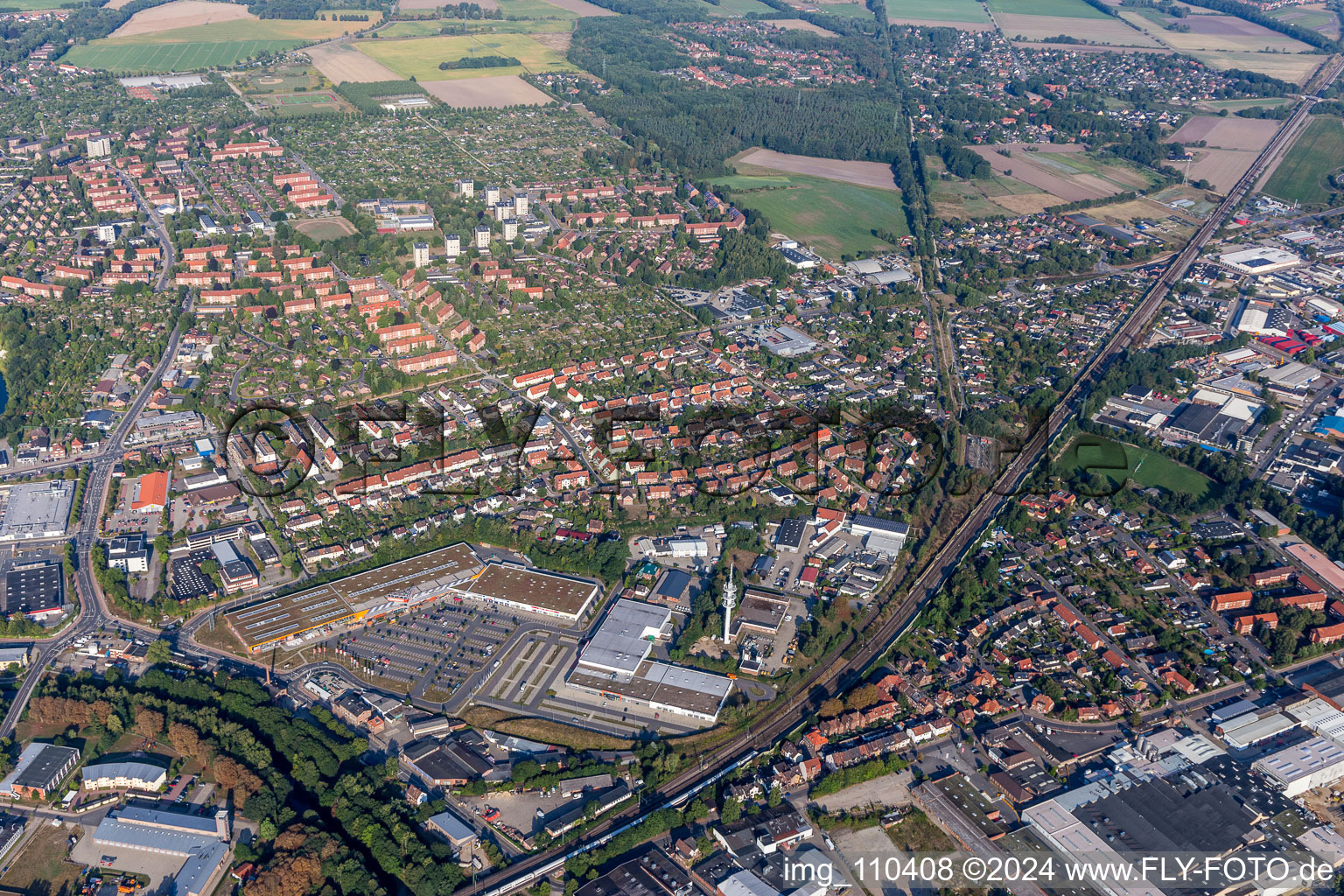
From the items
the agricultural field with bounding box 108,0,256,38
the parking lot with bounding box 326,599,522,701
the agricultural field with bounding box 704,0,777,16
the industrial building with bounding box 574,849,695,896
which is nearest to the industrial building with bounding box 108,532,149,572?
the parking lot with bounding box 326,599,522,701

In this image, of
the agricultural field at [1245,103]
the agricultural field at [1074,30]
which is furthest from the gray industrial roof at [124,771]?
the agricultural field at [1074,30]

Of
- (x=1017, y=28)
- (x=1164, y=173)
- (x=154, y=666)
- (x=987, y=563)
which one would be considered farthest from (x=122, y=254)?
(x=1017, y=28)

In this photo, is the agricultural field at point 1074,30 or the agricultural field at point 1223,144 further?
the agricultural field at point 1074,30

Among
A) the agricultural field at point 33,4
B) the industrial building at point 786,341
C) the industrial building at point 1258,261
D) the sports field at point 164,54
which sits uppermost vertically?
the industrial building at point 1258,261

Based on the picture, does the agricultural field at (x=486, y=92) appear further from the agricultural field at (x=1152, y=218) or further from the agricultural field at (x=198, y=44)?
the agricultural field at (x=1152, y=218)

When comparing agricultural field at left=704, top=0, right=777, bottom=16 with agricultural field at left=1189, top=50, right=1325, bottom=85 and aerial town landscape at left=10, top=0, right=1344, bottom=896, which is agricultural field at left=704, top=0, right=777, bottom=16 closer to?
agricultural field at left=1189, top=50, right=1325, bottom=85

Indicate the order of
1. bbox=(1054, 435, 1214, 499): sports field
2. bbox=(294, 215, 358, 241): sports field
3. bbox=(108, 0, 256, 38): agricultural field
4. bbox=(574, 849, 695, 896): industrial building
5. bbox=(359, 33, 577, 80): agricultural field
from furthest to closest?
bbox=(108, 0, 256, 38): agricultural field, bbox=(359, 33, 577, 80): agricultural field, bbox=(294, 215, 358, 241): sports field, bbox=(1054, 435, 1214, 499): sports field, bbox=(574, 849, 695, 896): industrial building
